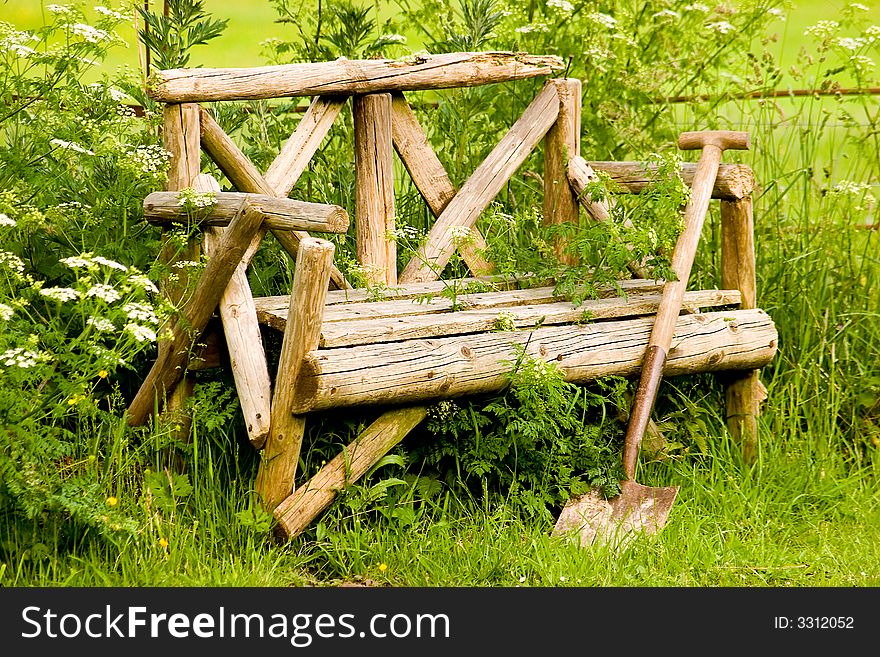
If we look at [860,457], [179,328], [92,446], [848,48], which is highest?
[848,48]

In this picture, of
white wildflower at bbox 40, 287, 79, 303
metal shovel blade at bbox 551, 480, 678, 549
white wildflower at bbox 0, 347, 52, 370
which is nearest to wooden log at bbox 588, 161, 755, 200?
metal shovel blade at bbox 551, 480, 678, 549

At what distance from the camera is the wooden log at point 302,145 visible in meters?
4.14

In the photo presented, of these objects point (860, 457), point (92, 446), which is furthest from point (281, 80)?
point (860, 457)

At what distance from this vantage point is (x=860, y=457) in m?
4.42

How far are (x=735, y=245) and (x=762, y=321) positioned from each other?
351 mm

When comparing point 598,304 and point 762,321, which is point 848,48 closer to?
point 762,321

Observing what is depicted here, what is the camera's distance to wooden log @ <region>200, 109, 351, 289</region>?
3930 mm

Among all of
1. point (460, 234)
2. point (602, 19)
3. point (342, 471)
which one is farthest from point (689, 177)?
point (342, 471)

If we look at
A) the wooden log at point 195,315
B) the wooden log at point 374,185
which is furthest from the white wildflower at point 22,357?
the wooden log at point 374,185

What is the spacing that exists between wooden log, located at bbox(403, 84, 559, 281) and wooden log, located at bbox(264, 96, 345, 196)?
0.60 meters

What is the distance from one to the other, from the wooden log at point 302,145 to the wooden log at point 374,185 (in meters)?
0.12

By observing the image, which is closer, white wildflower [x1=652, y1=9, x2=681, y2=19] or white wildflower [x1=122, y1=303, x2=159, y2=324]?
white wildflower [x1=122, y1=303, x2=159, y2=324]

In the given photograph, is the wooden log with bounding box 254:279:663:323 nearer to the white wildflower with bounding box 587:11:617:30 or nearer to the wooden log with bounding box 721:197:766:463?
the wooden log with bounding box 721:197:766:463

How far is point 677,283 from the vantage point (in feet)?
13.6
